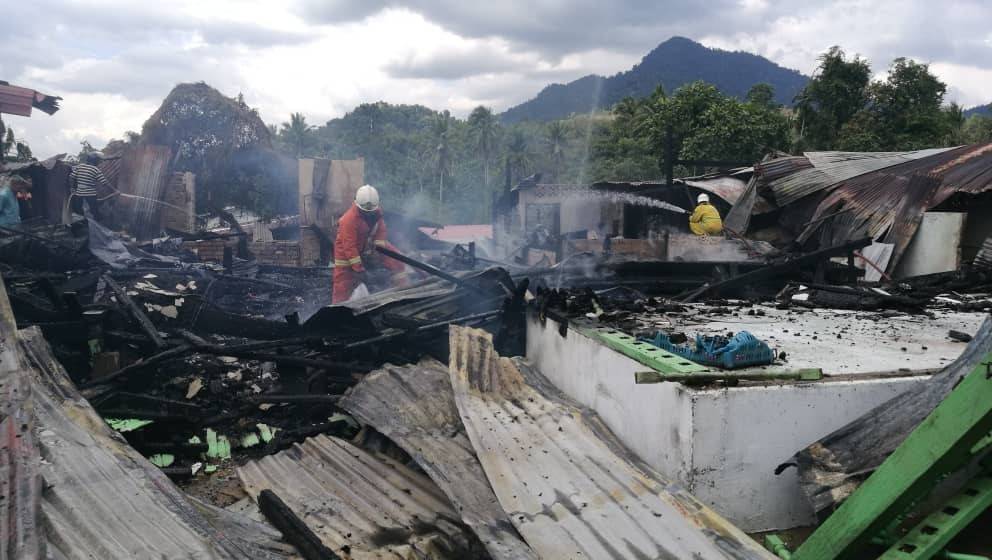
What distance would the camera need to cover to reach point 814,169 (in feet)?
40.8

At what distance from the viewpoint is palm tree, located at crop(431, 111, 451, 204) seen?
53075mm

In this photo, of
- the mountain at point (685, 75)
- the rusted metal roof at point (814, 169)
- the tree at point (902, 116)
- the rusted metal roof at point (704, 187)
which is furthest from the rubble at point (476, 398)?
the mountain at point (685, 75)

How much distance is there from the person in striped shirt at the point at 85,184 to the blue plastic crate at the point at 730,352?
43.3 feet

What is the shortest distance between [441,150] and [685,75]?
113m

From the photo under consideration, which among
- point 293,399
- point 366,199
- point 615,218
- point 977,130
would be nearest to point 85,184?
point 366,199

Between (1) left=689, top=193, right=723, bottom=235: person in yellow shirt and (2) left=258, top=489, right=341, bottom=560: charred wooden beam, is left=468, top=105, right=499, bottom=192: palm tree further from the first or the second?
(2) left=258, top=489, right=341, bottom=560: charred wooden beam

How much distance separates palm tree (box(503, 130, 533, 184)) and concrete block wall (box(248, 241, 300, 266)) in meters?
38.8

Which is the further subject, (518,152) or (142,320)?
(518,152)

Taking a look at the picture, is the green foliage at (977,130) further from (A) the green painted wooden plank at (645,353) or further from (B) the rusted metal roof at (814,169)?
(A) the green painted wooden plank at (645,353)

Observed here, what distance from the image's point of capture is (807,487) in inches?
119

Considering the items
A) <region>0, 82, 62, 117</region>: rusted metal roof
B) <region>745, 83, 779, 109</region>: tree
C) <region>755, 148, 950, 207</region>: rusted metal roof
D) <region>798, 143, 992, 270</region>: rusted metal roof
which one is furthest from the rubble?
<region>745, 83, 779, 109</region>: tree

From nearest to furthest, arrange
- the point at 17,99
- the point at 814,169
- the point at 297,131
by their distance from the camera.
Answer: the point at 814,169
the point at 17,99
the point at 297,131

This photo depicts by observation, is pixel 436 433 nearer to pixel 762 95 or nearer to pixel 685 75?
pixel 762 95

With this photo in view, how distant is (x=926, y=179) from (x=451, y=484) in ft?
32.6
